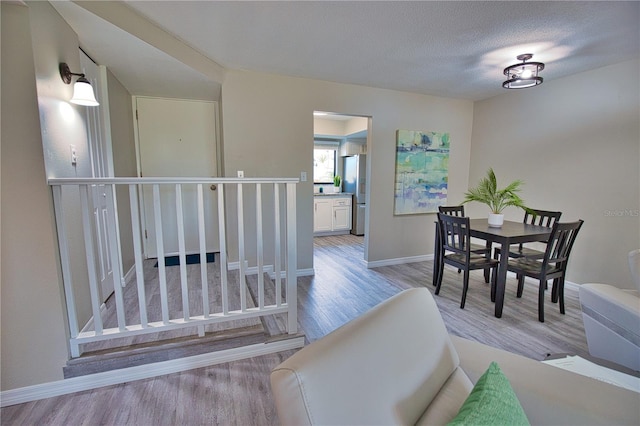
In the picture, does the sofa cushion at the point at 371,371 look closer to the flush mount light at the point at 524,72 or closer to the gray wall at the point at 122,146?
the flush mount light at the point at 524,72

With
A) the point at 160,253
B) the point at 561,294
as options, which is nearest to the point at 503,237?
the point at 561,294

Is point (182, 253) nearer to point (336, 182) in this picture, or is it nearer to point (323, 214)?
point (323, 214)

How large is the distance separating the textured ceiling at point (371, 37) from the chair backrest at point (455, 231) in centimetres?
150

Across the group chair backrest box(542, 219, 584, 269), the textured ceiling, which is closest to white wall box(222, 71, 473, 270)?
the textured ceiling

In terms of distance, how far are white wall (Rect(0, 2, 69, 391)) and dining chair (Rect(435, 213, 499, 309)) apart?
9.75 ft

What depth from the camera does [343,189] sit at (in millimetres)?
6418

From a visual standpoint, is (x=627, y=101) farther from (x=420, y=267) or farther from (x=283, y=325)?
(x=283, y=325)

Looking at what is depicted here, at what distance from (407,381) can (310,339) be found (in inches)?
60.3

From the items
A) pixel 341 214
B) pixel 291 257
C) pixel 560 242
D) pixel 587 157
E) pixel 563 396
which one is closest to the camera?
pixel 563 396

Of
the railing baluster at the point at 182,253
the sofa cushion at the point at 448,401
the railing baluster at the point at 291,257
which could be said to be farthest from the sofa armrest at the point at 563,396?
the railing baluster at the point at 182,253

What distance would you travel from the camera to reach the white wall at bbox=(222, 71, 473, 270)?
10.3 ft

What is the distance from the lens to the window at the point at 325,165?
254 inches

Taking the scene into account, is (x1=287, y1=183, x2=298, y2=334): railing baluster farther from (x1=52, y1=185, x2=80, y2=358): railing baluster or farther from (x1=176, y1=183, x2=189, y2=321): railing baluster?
(x1=52, y1=185, x2=80, y2=358): railing baluster

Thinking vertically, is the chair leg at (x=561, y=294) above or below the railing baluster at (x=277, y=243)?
below
